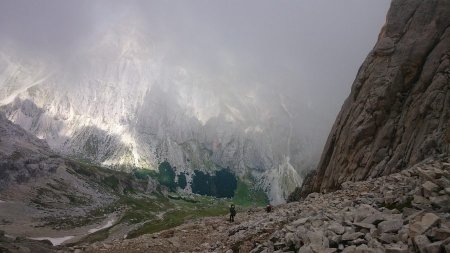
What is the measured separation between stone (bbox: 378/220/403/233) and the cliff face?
3566cm

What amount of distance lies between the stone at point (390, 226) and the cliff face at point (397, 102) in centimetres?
3566

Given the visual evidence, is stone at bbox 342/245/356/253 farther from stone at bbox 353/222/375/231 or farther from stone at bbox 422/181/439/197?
stone at bbox 422/181/439/197

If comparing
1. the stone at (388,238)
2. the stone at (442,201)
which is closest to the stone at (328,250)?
the stone at (388,238)

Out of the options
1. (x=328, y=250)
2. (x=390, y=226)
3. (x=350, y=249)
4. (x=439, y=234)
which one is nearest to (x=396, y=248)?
(x=439, y=234)

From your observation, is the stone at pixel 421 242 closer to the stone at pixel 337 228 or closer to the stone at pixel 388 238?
the stone at pixel 388 238

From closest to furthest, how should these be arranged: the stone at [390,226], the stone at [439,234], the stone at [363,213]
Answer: the stone at [439,234]
the stone at [390,226]
the stone at [363,213]

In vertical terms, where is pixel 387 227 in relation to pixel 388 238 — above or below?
above

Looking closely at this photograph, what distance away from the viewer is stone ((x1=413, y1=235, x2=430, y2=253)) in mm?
15761

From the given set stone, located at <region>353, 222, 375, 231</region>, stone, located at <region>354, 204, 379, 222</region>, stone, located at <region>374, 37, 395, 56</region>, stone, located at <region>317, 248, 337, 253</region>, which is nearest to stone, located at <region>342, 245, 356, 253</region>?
stone, located at <region>317, 248, 337, 253</region>

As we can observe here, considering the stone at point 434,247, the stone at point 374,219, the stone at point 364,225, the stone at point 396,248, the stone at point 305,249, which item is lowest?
the stone at point 305,249

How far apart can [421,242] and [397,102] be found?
5479 cm

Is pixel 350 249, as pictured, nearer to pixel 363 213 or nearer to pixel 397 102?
pixel 363 213

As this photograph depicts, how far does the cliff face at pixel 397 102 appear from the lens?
58.7 meters

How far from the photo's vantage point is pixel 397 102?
66.8 m
